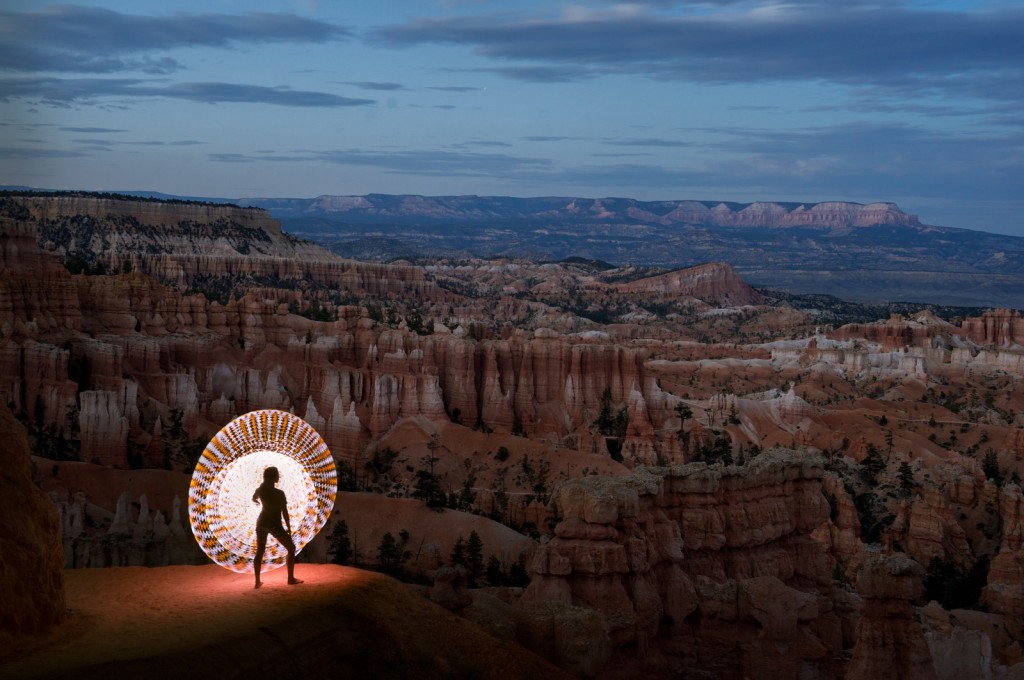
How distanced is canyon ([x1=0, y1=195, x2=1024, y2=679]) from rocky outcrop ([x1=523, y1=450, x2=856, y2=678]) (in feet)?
0.24

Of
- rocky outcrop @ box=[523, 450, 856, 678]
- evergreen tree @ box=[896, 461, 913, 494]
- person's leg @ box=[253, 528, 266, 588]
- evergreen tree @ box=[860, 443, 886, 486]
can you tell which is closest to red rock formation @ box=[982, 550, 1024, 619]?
rocky outcrop @ box=[523, 450, 856, 678]

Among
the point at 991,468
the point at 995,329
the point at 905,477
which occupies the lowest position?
the point at 991,468

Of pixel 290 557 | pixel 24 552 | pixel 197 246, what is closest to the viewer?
pixel 24 552

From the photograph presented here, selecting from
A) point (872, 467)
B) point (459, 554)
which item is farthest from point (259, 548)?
point (872, 467)

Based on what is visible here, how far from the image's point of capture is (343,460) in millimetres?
57562

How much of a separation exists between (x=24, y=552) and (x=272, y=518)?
4.44 m

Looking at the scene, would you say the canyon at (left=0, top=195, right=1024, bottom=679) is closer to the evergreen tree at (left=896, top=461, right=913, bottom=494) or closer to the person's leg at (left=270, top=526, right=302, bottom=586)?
the evergreen tree at (left=896, top=461, right=913, bottom=494)

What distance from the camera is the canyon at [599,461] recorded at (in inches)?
1141

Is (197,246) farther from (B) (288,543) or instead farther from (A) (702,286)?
(B) (288,543)

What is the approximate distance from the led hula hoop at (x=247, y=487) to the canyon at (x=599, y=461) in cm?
291

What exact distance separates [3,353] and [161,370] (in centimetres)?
782

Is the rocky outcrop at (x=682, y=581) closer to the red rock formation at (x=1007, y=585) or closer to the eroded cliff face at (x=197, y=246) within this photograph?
the red rock formation at (x=1007, y=585)

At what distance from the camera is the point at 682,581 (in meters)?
30.7

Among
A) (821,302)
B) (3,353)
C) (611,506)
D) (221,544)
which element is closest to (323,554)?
(611,506)
